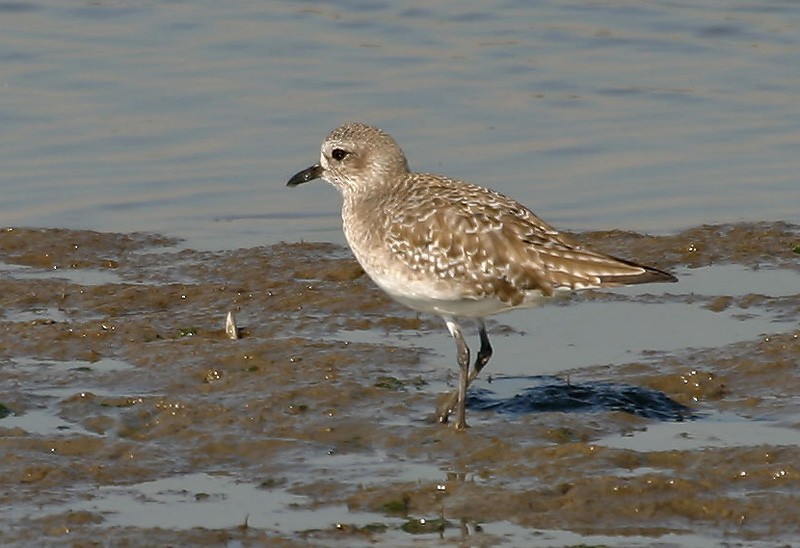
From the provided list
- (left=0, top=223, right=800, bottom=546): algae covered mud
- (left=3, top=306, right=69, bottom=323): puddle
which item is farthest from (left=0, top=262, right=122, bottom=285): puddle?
(left=3, top=306, right=69, bottom=323): puddle

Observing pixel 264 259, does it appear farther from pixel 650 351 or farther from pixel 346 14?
pixel 346 14

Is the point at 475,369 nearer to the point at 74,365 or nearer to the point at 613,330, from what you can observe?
the point at 613,330

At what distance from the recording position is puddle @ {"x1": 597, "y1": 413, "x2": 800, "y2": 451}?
9.02 meters

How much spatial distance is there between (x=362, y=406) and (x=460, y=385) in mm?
627

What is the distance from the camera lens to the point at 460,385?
371 inches

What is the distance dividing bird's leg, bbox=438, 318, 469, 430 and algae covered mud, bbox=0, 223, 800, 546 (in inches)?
4.1

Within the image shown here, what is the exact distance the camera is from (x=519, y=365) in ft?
34.7

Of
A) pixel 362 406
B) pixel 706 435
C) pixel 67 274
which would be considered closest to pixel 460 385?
pixel 362 406

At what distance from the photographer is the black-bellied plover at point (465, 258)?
9.31m

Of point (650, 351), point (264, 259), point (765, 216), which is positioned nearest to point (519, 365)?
point (650, 351)

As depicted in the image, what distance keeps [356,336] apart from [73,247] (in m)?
2.92

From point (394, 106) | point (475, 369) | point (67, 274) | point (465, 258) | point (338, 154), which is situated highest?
point (338, 154)

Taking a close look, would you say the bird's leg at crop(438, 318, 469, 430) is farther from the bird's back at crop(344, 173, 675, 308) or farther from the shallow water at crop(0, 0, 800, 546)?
the bird's back at crop(344, 173, 675, 308)

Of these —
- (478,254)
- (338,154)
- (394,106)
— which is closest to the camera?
(478,254)
